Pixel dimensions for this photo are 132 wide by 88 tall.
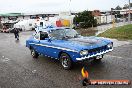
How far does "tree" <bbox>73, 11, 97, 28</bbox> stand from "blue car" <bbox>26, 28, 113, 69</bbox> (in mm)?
35138

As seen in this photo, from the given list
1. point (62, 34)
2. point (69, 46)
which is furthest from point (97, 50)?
point (62, 34)

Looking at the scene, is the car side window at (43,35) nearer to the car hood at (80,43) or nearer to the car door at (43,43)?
the car door at (43,43)

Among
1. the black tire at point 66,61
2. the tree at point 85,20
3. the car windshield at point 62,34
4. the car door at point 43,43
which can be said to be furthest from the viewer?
the tree at point 85,20

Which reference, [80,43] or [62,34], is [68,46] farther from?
[62,34]

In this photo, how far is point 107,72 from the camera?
30.0 ft

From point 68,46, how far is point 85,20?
3796 cm

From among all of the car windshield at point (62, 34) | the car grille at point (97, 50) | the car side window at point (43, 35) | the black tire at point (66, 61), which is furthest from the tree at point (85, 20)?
the car grille at point (97, 50)

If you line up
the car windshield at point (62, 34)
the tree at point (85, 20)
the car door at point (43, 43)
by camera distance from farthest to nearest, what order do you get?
the tree at point (85, 20)
the car door at point (43, 43)
the car windshield at point (62, 34)

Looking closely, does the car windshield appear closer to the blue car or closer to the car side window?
the blue car

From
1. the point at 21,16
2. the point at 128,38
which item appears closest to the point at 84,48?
the point at 128,38

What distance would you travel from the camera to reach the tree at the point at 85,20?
46812mm

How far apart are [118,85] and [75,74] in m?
2.13

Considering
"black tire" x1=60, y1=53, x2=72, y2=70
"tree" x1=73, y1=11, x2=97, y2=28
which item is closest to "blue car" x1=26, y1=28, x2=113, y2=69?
"black tire" x1=60, y1=53, x2=72, y2=70

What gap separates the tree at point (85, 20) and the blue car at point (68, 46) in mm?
35138
